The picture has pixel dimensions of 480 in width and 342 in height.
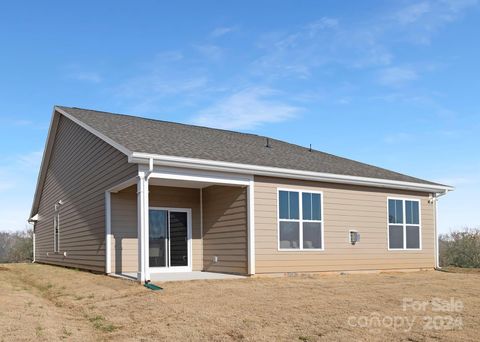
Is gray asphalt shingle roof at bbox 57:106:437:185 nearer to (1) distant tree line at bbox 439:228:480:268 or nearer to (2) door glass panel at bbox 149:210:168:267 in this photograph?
(2) door glass panel at bbox 149:210:168:267

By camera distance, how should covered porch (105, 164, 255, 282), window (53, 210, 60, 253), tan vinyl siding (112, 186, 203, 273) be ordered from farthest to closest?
window (53, 210, 60, 253) → tan vinyl siding (112, 186, 203, 273) → covered porch (105, 164, 255, 282)

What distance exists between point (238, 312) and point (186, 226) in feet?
23.1

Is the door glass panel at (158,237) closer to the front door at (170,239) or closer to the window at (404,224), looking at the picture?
the front door at (170,239)

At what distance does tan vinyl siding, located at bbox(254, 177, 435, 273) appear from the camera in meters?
12.6

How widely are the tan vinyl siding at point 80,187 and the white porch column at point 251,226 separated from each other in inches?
117

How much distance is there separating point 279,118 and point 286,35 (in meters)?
2.87

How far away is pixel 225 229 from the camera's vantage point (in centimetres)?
1334

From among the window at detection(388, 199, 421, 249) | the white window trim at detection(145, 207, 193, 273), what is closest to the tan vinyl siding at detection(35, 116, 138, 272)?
the white window trim at detection(145, 207, 193, 273)

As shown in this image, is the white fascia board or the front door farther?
the front door

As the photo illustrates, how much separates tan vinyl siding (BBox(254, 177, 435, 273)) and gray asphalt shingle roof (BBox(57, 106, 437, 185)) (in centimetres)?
55

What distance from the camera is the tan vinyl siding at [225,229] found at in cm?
1262

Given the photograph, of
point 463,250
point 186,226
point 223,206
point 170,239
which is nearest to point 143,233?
point 223,206

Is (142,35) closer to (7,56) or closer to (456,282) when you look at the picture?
(7,56)

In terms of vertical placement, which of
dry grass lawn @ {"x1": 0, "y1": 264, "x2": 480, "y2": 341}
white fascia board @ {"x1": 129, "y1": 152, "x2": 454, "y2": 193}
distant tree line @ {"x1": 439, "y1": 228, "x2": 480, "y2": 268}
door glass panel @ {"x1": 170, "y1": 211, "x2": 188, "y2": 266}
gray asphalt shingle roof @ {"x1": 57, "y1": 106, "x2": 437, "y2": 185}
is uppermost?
gray asphalt shingle roof @ {"x1": 57, "y1": 106, "x2": 437, "y2": 185}
